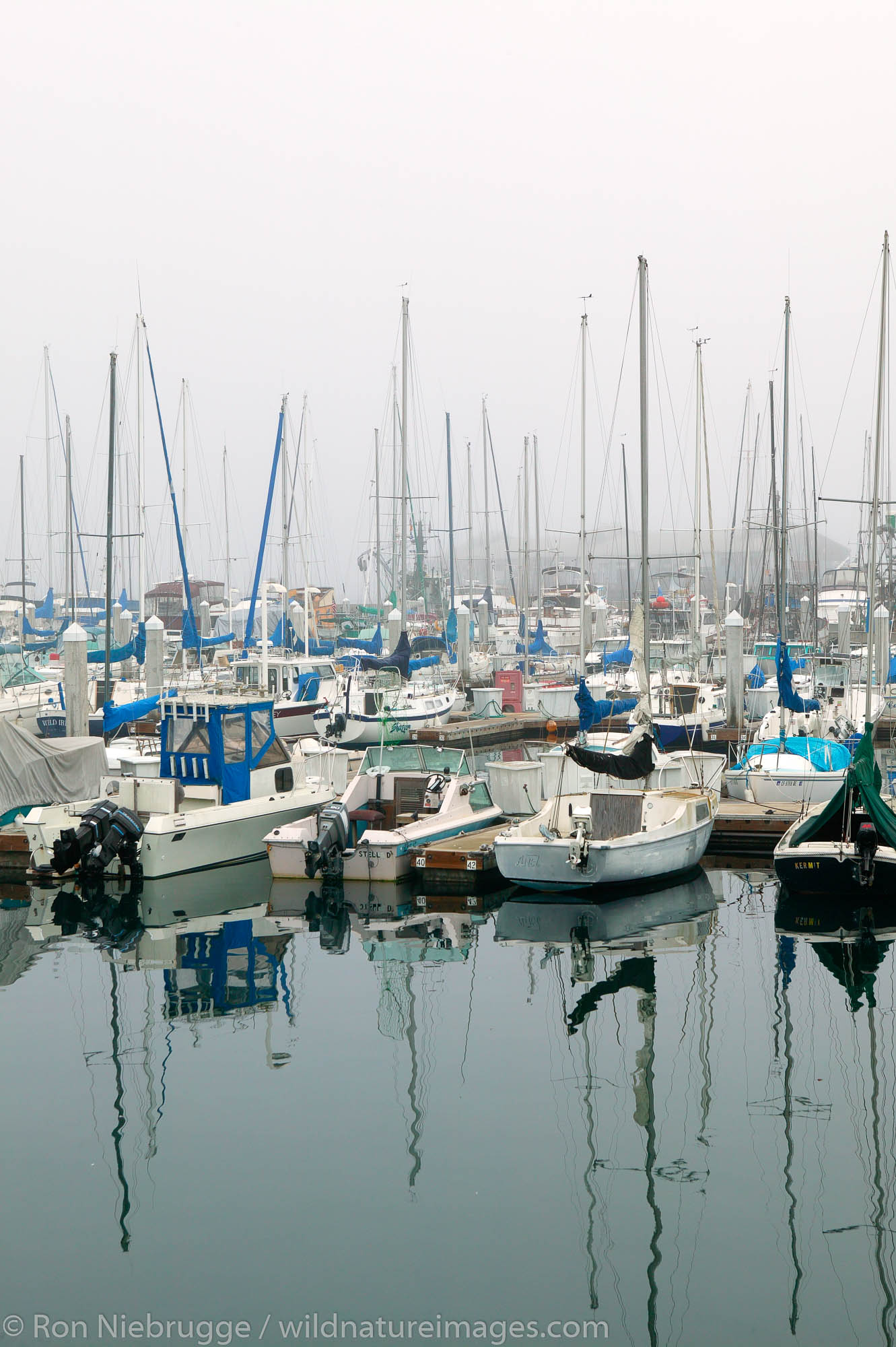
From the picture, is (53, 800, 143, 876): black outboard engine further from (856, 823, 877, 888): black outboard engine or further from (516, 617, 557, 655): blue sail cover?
(516, 617, 557, 655): blue sail cover

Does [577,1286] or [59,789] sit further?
[59,789]

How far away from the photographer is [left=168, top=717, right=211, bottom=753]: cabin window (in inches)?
803

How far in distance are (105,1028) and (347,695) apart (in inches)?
855

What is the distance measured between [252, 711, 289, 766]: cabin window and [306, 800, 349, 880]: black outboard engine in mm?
2359

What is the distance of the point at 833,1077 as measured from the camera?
1151 cm

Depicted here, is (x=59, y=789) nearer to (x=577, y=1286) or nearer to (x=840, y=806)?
(x=840, y=806)

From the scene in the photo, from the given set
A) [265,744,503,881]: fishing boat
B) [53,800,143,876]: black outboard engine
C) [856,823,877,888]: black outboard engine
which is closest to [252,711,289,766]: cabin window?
[265,744,503,881]: fishing boat

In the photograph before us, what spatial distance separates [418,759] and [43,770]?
21.5 feet

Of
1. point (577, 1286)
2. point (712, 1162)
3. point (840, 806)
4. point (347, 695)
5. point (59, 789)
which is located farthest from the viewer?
point (347, 695)

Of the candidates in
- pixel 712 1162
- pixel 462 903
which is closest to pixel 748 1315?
pixel 712 1162

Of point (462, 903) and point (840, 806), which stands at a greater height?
point (840, 806)

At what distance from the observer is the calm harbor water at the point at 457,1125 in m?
8.08

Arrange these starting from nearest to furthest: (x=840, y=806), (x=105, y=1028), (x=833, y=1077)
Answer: (x=833, y=1077)
(x=105, y=1028)
(x=840, y=806)

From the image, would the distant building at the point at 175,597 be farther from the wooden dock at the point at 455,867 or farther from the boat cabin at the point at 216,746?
the wooden dock at the point at 455,867
